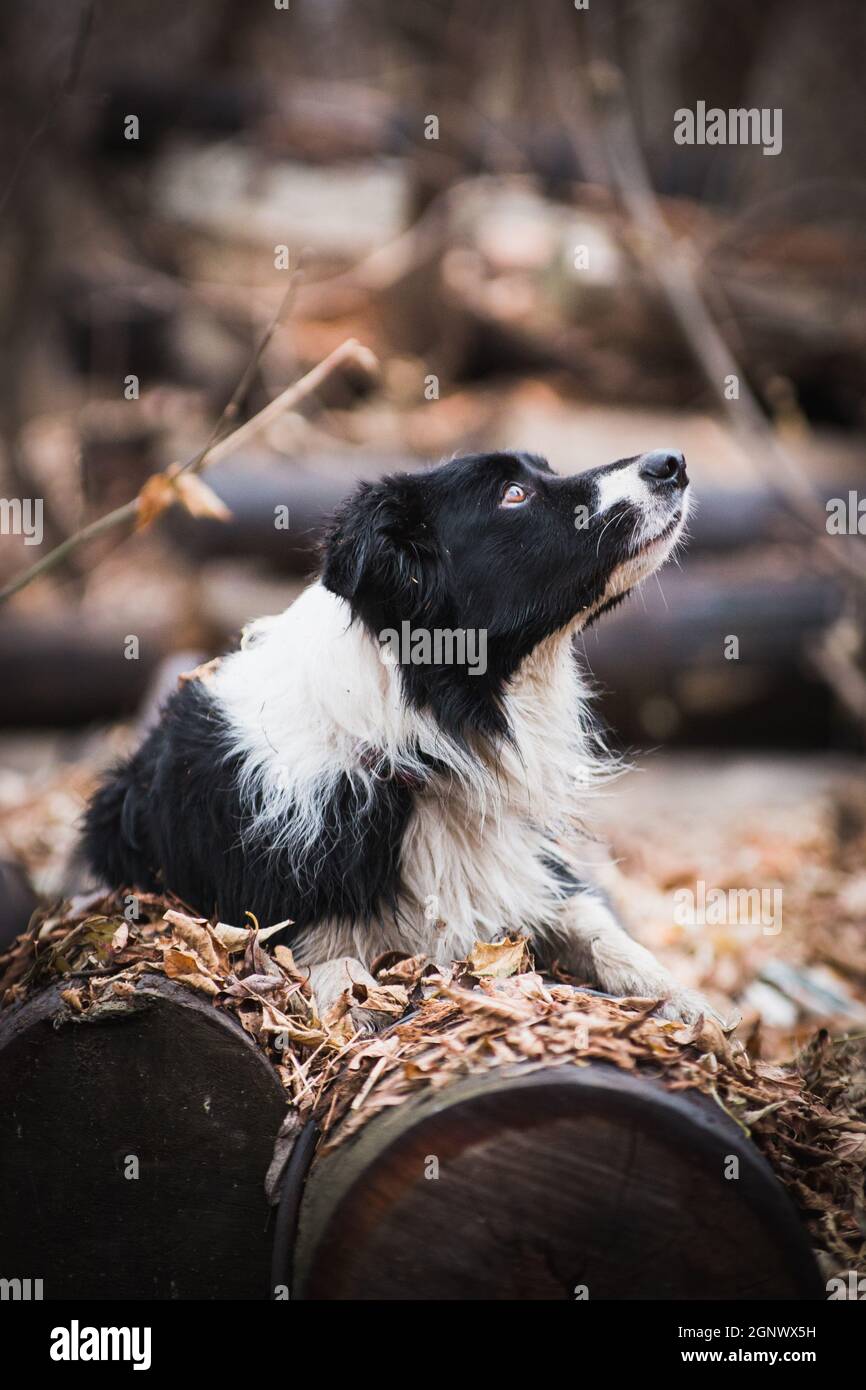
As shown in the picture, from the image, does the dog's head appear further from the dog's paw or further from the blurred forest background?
the dog's paw

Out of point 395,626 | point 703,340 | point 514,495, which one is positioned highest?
point 703,340

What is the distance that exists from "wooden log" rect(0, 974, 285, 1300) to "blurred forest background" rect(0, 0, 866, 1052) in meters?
1.40

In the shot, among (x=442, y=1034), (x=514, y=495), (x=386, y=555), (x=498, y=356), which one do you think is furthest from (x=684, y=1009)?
(x=498, y=356)

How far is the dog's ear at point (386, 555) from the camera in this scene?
311cm

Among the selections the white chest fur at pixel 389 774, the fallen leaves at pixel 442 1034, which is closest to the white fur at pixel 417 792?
the white chest fur at pixel 389 774

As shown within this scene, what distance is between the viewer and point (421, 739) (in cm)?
320

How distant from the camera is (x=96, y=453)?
1099cm

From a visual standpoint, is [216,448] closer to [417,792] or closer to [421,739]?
[421,739]

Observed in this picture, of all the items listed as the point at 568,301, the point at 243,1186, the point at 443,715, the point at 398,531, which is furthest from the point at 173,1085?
the point at 568,301

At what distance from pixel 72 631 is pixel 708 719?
4320 millimetres

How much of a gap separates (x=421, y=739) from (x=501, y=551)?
1.91 ft

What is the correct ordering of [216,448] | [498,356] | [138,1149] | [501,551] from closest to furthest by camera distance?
[138,1149] → [501,551] → [216,448] → [498,356]

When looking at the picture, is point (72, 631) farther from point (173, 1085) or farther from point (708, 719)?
point (173, 1085)

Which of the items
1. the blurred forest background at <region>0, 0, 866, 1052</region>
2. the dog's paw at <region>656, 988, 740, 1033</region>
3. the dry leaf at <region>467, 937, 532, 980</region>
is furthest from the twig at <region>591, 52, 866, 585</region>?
the dry leaf at <region>467, 937, 532, 980</region>
